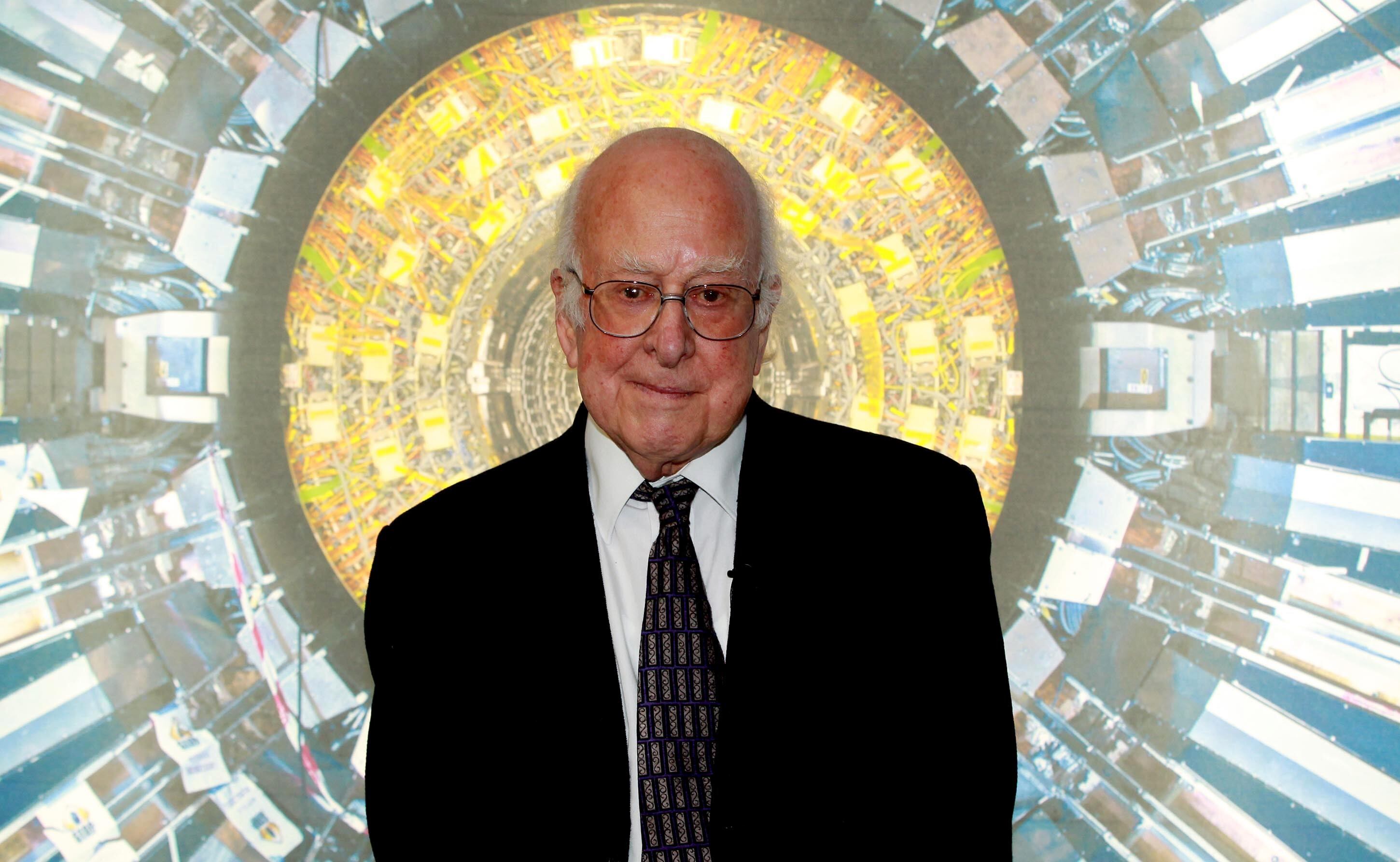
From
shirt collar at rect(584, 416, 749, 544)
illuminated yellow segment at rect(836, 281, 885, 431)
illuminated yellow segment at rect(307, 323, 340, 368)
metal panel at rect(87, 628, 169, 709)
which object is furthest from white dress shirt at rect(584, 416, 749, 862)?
metal panel at rect(87, 628, 169, 709)

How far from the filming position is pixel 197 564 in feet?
8.54

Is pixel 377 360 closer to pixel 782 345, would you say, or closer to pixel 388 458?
pixel 388 458

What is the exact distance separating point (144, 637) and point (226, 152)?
1.25 m

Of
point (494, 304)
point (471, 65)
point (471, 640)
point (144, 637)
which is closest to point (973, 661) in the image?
point (471, 640)

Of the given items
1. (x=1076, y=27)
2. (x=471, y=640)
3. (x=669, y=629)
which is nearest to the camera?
(x=669, y=629)

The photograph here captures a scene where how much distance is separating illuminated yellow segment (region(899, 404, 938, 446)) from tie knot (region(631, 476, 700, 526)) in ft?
3.79

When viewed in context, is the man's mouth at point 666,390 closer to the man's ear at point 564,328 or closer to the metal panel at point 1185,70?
the man's ear at point 564,328

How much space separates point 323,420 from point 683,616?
1.48 m

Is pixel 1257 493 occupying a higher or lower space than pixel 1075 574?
higher

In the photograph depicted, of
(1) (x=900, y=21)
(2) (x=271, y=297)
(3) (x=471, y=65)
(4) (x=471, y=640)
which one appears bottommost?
(4) (x=471, y=640)

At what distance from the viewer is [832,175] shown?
2615 mm

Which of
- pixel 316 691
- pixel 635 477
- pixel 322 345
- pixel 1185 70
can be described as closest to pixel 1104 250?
pixel 1185 70

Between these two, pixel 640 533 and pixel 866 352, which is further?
pixel 866 352

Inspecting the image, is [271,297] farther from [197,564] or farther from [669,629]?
[669,629]
